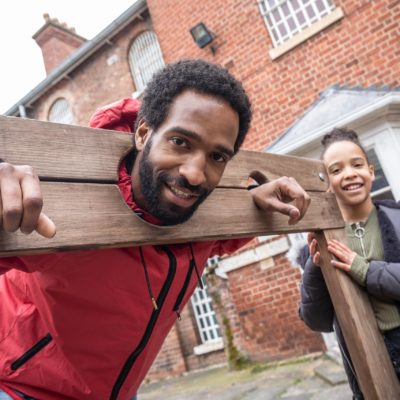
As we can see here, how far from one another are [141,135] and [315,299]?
1.47 meters

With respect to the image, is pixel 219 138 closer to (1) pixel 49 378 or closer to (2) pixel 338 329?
(1) pixel 49 378

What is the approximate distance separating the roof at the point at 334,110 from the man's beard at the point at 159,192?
350 cm

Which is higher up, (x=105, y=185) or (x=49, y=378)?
(x=105, y=185)

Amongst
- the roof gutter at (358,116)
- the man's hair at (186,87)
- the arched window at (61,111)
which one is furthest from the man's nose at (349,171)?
the arched window at (61,111)

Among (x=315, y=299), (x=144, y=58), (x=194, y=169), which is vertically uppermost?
(x=144, y=58)

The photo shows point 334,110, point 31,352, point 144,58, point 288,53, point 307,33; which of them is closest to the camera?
point 31,352

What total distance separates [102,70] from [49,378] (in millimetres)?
8293

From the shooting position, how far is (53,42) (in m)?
11.2

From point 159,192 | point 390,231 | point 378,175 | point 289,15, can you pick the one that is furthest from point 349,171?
point 289,15

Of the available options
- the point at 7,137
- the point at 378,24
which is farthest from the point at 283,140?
the point at 7,137

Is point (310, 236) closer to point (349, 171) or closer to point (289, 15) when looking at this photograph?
point (349, 171)

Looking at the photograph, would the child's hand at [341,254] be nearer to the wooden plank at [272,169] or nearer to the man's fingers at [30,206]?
the wooden plank at [272,169]

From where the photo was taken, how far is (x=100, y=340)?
1642mm

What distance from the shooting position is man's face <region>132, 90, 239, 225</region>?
4.66 ft
